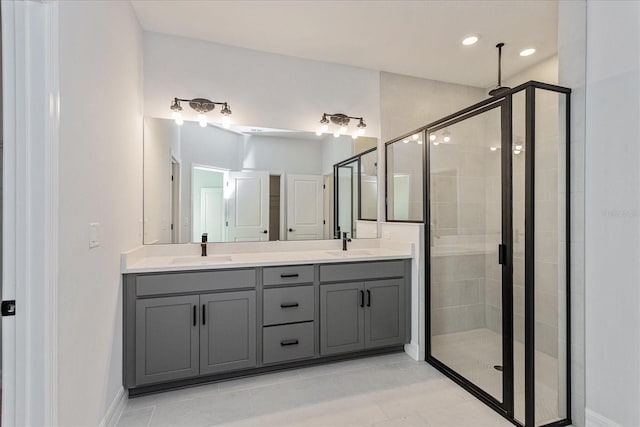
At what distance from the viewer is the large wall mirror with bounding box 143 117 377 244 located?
262 cm

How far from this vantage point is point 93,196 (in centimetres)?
154

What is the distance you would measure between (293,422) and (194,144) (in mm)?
2228

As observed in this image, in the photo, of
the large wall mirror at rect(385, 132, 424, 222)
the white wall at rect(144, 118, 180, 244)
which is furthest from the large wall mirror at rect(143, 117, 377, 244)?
the large wall mirror at rect(385, 132, 424, 222)

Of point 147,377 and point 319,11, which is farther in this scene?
point 319,11

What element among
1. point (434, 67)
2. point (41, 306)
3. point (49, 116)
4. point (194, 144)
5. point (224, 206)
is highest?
point (434, 67)

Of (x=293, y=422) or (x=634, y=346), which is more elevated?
(x=634, y=346)

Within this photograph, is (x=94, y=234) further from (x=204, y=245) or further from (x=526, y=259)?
(x=526, y=259)

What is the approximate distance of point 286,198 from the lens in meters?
2.95

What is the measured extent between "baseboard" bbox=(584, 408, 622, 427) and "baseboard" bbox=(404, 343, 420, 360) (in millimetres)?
1109

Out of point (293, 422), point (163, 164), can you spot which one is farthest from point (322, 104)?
point (293, 422)

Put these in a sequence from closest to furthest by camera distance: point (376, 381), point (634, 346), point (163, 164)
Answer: point (634, 346)
point (376, 381)
point (163, 164)

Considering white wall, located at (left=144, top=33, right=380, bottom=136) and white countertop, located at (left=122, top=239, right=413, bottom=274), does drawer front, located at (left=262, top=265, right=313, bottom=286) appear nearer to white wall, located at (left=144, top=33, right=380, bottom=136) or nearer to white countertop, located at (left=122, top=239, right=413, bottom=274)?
white countertop, located at (left=122, top=239, right=413, bottom=274)

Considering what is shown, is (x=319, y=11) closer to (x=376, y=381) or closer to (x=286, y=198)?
(x=286, y=198)

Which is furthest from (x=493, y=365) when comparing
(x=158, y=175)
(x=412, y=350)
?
(x=158, y=175)
